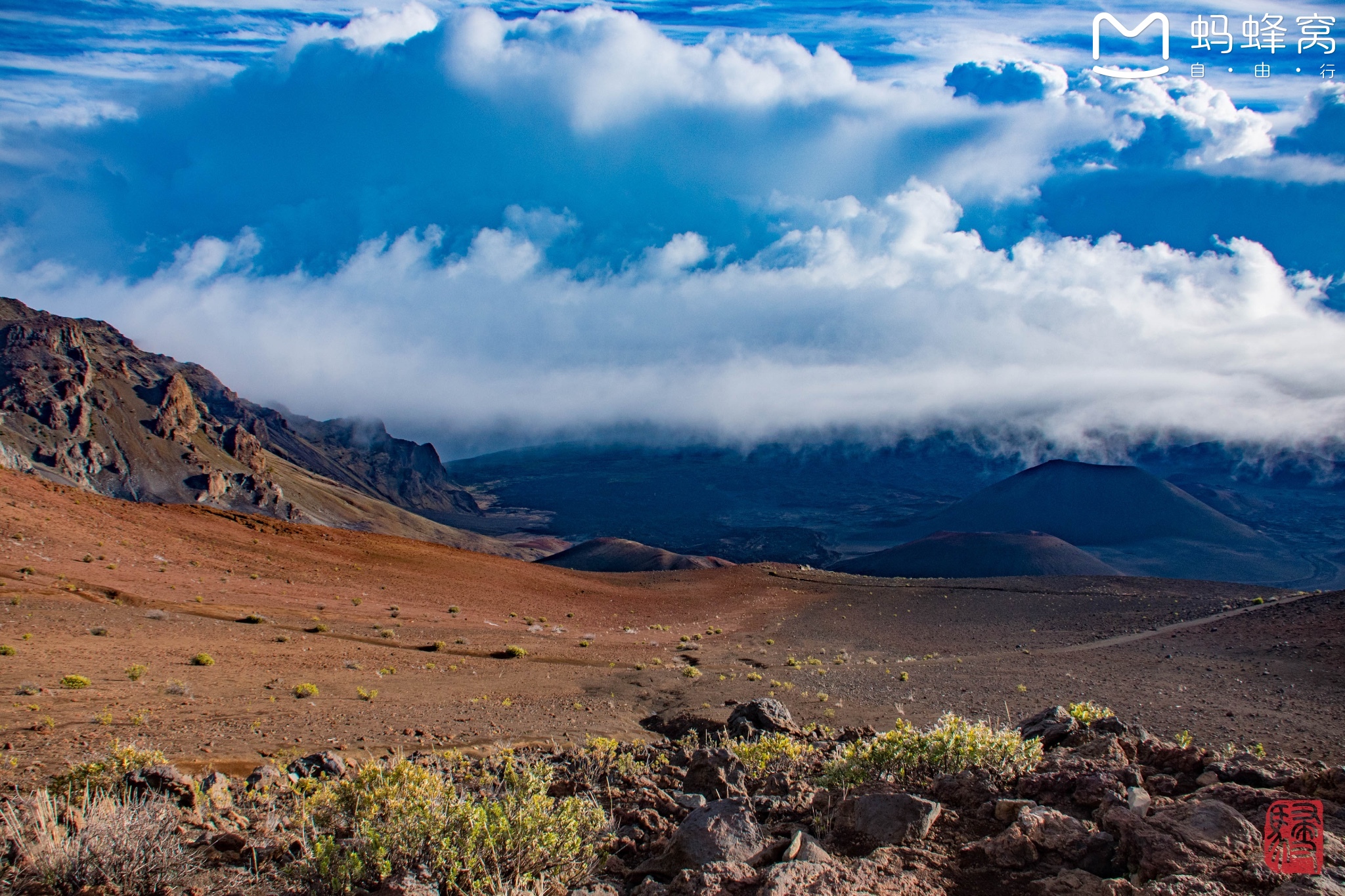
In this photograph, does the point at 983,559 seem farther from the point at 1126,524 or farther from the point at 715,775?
the point at 715,775

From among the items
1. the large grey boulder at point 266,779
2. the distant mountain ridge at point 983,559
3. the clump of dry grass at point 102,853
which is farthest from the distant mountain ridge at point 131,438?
the clump of dry grass at point 102,853

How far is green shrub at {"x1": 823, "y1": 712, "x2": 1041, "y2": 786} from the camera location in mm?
6430

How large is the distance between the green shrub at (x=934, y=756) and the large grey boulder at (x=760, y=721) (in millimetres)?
4318

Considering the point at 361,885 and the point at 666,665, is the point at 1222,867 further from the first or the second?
the point at 666,665

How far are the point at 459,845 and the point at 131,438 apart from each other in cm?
10897

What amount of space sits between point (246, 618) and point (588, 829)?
1714 centimetres

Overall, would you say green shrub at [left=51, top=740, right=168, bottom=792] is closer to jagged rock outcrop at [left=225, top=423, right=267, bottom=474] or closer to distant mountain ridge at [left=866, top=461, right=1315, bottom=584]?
distant mountain ridge at [left=866, top=461, right=1315, bottom=584]

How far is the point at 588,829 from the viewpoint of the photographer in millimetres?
5500

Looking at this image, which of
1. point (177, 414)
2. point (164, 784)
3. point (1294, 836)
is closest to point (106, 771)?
point (164, 784)

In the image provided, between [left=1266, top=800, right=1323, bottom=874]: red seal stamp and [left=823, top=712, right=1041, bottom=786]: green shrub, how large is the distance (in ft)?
6.22

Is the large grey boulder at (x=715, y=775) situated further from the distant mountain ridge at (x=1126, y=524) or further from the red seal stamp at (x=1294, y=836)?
the distant mountain ridge at (x=1126, y=524)

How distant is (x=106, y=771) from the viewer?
6.19 m

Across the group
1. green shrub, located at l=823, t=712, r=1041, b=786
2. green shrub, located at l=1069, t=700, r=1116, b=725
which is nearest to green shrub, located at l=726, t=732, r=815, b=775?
green shrub, located at l=823, t=712, r=1041, b=786

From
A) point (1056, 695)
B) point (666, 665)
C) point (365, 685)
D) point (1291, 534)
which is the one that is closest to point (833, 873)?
point (365, 685)
